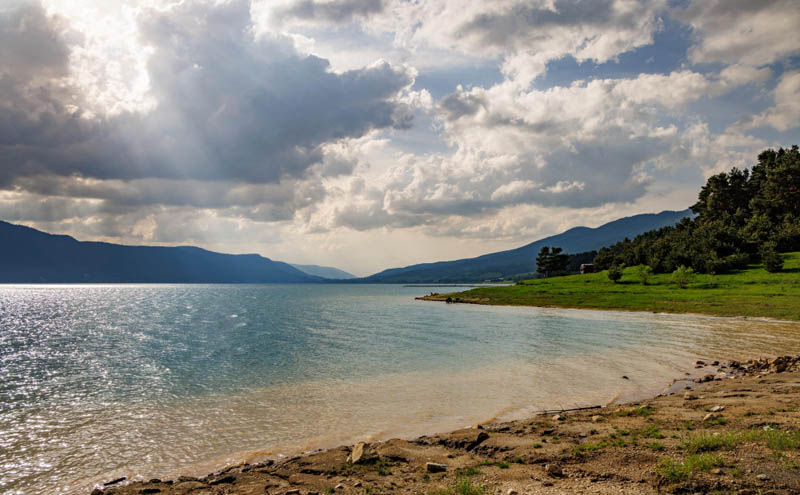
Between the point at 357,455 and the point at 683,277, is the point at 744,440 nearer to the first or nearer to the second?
the point at 357,455

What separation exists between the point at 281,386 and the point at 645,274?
118 meters

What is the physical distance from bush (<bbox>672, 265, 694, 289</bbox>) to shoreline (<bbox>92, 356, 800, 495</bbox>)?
96.8m

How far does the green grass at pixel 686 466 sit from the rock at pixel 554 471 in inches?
104

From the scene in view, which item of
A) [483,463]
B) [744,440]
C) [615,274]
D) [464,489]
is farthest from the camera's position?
[615,274]

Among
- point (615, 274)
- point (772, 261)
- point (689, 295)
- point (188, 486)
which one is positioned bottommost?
point (689, 295)

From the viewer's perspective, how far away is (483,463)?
13812 mm

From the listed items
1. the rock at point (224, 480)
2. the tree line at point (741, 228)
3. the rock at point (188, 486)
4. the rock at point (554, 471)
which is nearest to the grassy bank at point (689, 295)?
the tree line at point (741, 228)

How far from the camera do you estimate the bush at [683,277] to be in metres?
101

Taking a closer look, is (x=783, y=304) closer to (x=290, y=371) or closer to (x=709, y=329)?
(x=709, y=329)

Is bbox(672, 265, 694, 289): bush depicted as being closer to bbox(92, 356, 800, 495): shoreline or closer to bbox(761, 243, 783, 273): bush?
bbox(761, 243, 783, 273): bush

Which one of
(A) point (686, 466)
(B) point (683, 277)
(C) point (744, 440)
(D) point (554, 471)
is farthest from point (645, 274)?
(D) point (554, 471)

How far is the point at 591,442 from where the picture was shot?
1505 cm

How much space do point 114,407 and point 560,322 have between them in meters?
60.9

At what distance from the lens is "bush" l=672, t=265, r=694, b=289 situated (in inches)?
3991
